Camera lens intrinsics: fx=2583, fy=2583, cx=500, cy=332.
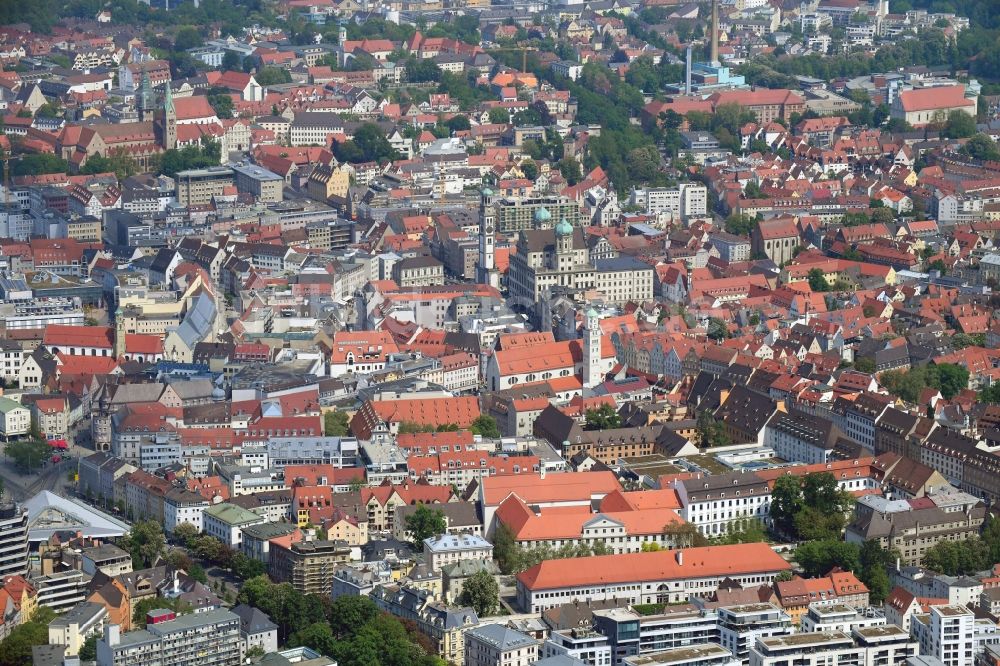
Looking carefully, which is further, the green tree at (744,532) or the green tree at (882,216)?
the green tree at (882,216)

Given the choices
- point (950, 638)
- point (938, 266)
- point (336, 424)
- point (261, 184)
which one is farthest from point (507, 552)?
point (261, 184)

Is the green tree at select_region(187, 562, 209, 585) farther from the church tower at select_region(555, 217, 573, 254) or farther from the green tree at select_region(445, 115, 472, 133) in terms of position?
the green tree at select_region(445, 115, 472, 133)

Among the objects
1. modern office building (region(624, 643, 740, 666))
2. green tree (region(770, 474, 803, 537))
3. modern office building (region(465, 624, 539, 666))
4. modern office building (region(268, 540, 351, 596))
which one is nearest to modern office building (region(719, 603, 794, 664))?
modern office building (region(624, 643, 740, 666))

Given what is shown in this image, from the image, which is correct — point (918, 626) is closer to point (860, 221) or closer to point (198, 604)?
point (198, 604)

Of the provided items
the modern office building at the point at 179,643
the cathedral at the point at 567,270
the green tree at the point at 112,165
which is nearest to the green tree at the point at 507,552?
the modern office building at the point at 179,643

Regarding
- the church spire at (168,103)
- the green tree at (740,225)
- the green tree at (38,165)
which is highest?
the church spire at (168,103)

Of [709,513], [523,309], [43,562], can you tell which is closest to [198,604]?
[43,562]

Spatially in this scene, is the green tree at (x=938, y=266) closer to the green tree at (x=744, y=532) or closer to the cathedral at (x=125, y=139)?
the green tree at (x=744, y=532)
